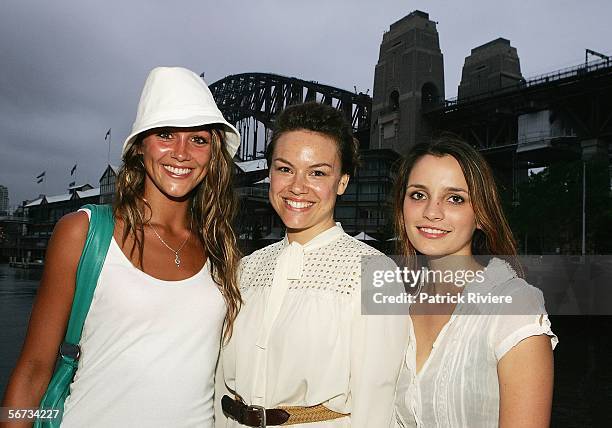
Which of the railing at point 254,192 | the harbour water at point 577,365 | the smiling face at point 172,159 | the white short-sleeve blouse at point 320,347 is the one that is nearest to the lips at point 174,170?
the smiling face at point 172,159

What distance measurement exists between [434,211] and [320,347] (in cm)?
109

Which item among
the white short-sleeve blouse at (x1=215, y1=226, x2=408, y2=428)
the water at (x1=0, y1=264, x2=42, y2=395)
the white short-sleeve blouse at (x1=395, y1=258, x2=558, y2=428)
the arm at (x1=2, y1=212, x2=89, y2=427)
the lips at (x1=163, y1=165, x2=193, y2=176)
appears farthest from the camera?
the water at (x1=0, y1=264, x2=42, y2=395)

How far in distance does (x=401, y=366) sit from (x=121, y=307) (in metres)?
1.71

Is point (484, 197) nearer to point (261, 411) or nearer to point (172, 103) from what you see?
point (261, 411)

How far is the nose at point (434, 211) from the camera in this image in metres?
3.07

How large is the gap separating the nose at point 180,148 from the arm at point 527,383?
2.26m

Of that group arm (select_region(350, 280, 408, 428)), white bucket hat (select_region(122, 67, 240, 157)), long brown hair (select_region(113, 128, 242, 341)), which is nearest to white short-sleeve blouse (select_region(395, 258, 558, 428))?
arm (select_region(350, 280, 408, 428))

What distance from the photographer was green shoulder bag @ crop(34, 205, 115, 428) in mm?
2756

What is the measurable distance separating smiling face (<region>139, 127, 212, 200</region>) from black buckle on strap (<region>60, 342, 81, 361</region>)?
3.52ft

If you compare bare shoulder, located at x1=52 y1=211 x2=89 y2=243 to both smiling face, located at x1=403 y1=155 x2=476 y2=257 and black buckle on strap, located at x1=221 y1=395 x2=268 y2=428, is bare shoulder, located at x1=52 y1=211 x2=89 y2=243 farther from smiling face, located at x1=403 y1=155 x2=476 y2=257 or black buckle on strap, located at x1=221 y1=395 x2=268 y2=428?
smiling face, located at x1=403 y1=155 x2=476 y2=257

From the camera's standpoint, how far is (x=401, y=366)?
308cm

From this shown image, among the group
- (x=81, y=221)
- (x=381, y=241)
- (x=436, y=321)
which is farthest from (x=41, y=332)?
(x=381, y=241)

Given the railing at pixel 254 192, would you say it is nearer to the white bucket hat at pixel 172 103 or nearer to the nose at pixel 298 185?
the white bucket hat at pixel 172 103

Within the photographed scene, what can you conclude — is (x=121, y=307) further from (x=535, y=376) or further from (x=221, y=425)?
(x=535, y=376)
